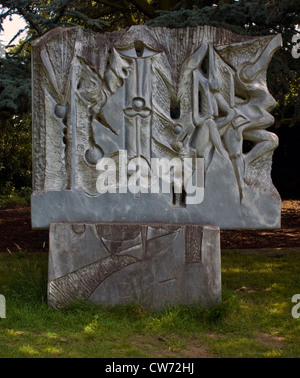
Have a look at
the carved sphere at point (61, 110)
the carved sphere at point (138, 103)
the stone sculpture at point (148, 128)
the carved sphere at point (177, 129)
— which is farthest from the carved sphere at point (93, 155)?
the carved sphere at point (177, 129)

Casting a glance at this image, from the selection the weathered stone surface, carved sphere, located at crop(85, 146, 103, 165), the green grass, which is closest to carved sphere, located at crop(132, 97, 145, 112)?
the weathered stone surface

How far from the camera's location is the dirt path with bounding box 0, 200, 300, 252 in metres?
7.88

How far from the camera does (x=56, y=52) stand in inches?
207

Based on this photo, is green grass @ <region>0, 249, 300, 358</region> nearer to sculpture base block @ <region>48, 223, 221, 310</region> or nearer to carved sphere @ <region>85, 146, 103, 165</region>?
sculpture base block @ <region>48, 223, 221, 310</region>

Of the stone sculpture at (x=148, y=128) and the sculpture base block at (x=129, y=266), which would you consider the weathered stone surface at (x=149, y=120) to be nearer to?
the stone sculpture at (x=148, y=128)

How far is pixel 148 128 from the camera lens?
5.28 metres

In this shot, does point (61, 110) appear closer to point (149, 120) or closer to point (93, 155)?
point (93, 155)

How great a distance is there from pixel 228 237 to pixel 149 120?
3924mm

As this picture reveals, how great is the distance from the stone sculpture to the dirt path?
7.87 feet

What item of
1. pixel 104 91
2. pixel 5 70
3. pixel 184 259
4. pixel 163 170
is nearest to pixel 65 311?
pixel 184 259

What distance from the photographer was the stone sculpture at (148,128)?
A: 5.21 meters

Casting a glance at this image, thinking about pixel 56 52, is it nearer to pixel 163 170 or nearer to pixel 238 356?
pixel 163 170

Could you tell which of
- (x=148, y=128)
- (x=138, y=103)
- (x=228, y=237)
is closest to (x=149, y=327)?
(x=148, y=128)

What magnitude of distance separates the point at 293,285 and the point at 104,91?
3.00 metres
